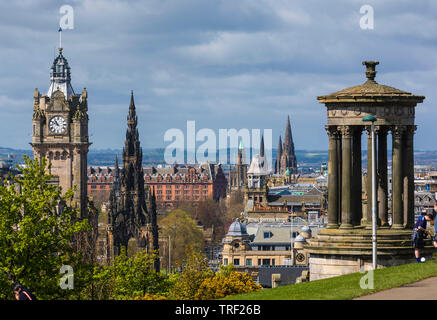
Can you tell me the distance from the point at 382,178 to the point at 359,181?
1671 millimetres

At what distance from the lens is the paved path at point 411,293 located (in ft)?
89.2

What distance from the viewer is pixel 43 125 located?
14850 centimetres

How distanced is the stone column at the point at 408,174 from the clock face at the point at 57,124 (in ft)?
362

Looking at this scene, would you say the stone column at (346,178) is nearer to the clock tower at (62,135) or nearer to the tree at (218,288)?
the tree at (218,288)

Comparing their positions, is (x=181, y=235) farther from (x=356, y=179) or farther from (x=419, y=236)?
(x=419, y=236)

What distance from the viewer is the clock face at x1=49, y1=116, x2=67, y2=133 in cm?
14888

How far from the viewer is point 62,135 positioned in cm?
14888

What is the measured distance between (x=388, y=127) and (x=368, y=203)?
2890mm

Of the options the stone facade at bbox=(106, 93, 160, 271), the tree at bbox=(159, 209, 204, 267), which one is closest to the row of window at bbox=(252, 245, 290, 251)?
the stone facade at bbox=(106, 93, 160, 271)

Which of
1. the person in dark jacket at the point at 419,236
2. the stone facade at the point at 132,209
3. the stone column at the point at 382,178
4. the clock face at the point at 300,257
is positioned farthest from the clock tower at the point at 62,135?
the person in dark jacket at the point at 419,236

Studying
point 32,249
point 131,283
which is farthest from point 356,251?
point 131,283

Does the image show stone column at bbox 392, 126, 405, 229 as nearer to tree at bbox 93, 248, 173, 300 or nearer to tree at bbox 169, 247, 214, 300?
tree at bbox 169, 247, 214, 300
